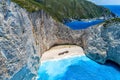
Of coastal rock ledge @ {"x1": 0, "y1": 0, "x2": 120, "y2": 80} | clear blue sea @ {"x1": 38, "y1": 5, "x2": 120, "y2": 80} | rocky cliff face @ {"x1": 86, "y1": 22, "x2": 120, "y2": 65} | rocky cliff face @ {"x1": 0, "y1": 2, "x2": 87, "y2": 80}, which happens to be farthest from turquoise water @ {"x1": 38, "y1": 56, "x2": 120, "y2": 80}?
rocky cliff face @ {"x1": 0, "y1": 2, "x2": 87, "y2": 80}

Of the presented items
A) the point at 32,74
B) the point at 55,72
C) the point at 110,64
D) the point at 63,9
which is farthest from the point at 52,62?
the point at 63,9

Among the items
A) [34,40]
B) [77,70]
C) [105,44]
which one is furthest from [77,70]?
[105,44]

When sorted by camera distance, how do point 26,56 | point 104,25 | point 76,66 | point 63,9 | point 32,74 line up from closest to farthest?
1. point 26,56
2. point 32,74
3. point 76,66
4. point 104,25
5. point 63,9

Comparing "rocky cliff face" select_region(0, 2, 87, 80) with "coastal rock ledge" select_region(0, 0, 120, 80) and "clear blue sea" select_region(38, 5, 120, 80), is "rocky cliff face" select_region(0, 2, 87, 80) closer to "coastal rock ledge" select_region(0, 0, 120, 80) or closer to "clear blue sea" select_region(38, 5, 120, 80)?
"coastal rock ledge" select_region(0, 0, 120, 80)

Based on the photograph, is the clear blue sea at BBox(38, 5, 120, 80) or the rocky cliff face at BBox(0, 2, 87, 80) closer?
the rocky cliff face at BBox(0, 2, 87, 80)

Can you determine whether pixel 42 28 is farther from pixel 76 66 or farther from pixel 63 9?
pixel 63 9
